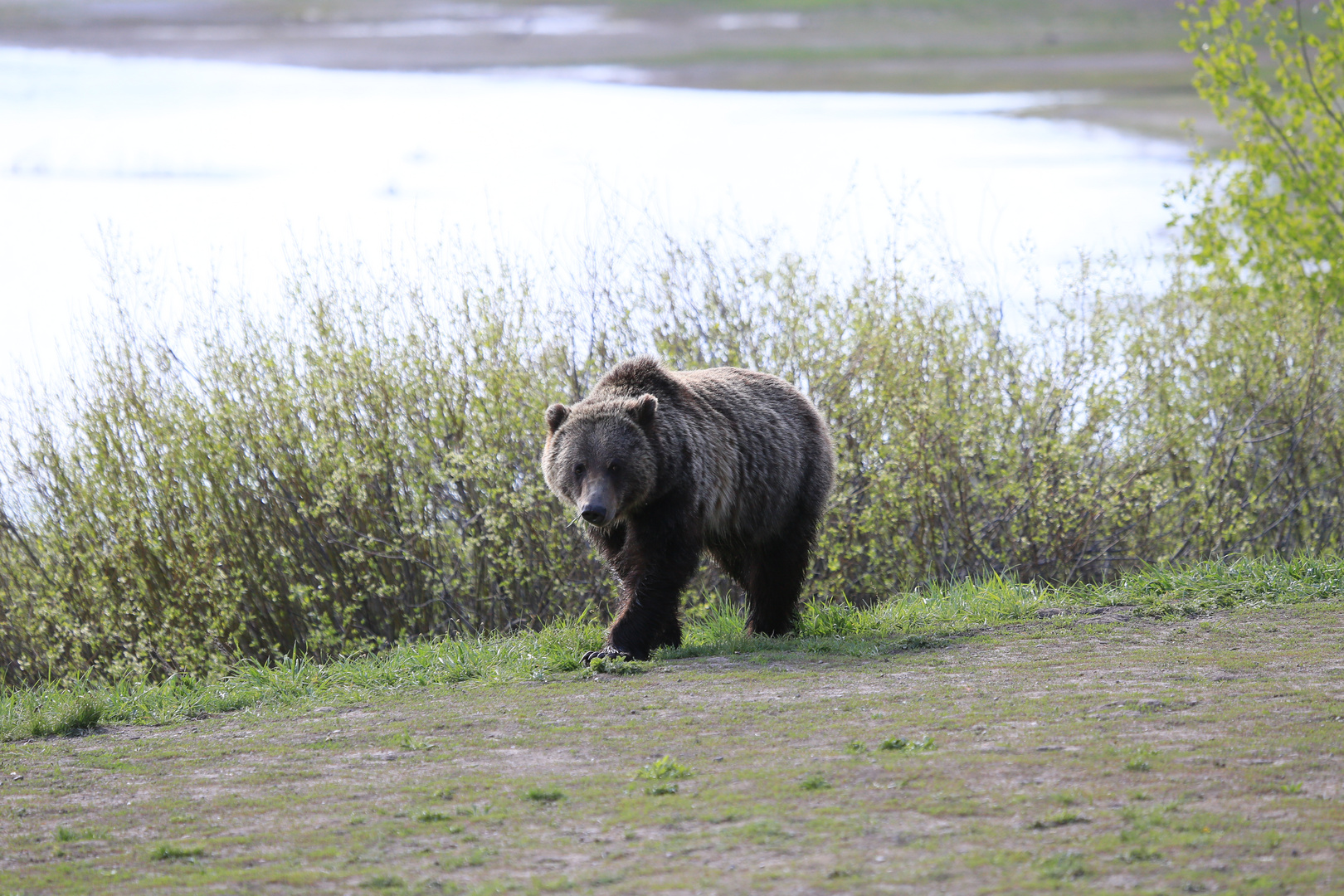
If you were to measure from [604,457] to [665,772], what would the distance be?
8.27ft

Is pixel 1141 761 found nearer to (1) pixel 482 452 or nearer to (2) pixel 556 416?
(2) pixel 556 416

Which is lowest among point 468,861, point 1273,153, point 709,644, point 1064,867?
point 709,644

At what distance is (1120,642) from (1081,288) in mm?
6110

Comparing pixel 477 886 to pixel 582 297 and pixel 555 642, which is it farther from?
pixel 582 297

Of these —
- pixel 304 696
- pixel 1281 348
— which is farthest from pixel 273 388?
pixel 1281 348

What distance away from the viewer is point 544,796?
4523 millimetres

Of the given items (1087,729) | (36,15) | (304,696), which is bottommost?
(304,696)

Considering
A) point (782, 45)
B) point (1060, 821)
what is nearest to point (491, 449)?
point (1060, 821)

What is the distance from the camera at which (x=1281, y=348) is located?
41.8 ft

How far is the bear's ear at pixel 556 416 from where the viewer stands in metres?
7.30

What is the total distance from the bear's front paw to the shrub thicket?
143 inches

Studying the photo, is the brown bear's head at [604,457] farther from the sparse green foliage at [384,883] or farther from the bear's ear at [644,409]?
the sparse green foliage at [384,883]

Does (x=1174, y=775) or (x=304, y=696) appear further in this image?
(x=304, y=696)

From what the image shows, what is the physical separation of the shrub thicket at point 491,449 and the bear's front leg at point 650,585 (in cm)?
341
